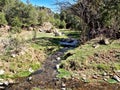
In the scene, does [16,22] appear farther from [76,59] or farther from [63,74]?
[63,74]

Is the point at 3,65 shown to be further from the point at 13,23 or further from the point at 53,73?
the point at 13,23

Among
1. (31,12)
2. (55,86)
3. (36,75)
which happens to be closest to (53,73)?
(36,75)

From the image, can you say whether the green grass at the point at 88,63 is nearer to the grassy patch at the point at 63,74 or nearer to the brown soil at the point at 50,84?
the grassy patch at the point at 63,74

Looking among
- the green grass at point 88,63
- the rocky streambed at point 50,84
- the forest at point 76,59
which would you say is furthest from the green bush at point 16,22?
the rocky streambed at point 50,84

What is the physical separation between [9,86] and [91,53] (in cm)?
836

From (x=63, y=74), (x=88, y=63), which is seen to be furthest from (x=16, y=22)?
(x=63, y=74)

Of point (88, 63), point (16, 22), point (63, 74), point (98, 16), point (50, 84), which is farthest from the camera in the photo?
point (16, 22)

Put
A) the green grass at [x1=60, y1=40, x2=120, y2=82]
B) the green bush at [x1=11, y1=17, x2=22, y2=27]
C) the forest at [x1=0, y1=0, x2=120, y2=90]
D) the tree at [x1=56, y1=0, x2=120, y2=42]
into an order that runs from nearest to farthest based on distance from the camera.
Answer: the forest at [x1=0, y1=0, x2=120, y2=90] → the green grass at [x1=60, y1=40, x2=120, y2=82] → the tree at [x1=56, y1=0, x2=120, y2=42] → the green bush at [x1=11, y1=17, x2=22, y2=27]

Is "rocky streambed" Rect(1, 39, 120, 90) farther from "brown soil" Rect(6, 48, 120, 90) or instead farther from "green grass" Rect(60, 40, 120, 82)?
"green grass" Rect(60, 40, 120, 82)

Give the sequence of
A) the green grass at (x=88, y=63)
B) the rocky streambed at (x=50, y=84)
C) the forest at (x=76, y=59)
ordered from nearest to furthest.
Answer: the rocky streambed at (x=50, y=84), the forest at (x=76, y=59), the green grass at (x=88, y=63)

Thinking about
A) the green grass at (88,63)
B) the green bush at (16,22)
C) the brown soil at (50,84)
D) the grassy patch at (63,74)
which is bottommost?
the brown soil at (50,84)

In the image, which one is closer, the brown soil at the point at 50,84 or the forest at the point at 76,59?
the brown soil at the point at 50,84

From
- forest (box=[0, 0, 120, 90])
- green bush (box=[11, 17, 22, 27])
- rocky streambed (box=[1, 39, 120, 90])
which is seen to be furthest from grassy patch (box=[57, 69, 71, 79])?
green bush (box=[11, 17, 22, 27])

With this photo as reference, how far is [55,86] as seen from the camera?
1861 centimetres
